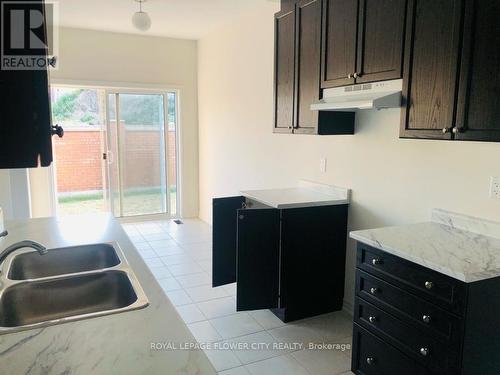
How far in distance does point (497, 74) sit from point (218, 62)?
415cm

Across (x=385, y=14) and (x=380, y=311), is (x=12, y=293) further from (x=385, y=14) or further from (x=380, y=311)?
(x=385, y=14)

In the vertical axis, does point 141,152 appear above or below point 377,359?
above

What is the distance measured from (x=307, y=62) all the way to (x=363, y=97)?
75cm

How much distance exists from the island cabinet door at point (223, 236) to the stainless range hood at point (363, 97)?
3.56 ft

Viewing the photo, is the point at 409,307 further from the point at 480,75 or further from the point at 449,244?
the point at 480,75

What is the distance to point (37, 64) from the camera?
0.99 m

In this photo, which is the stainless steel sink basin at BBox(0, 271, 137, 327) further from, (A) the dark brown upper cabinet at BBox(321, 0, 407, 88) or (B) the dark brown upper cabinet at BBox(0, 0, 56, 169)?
(A) the dark brown upper cabinet at BBox(321, 0, 407, 88)

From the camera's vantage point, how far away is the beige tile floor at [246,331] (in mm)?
2492

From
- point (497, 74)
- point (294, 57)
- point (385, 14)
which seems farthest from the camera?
point (294, 57)

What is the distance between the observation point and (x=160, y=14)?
4.56 m

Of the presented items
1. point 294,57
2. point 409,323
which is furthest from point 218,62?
point 409,323

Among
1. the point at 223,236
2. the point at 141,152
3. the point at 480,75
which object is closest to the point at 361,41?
the point at 480,75

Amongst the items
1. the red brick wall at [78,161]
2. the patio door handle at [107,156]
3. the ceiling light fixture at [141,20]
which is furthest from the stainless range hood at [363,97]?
the red brick wall at [78,161]

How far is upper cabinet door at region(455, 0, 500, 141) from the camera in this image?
1.67 metres
